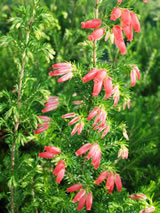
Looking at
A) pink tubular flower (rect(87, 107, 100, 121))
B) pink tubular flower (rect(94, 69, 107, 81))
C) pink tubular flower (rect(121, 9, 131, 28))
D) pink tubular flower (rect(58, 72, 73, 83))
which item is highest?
pink tubular flower (rect(121, 9, 131, 28))

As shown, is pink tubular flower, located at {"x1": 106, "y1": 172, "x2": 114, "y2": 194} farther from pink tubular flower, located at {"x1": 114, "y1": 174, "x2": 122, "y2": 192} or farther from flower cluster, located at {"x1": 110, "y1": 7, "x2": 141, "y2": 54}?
flower cluster, located at {"x1": 110, "y1": 7, "x2": 141, "y2": 54}

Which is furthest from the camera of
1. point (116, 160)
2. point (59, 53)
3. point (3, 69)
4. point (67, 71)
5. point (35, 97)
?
point (3, 69)

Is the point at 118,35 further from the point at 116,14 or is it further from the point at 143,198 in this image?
the point at 143,198

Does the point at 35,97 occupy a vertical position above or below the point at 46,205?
above

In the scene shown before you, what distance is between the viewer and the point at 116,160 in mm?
1739

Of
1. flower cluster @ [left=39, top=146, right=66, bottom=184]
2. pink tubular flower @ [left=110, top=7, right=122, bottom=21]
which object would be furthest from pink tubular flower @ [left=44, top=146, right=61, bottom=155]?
pink tubular flower @ [left=110, top=7, right=122, bottom=21]

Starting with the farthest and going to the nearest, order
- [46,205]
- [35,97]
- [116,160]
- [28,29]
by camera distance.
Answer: [116,160] → [46,205] → [35,97] → [28,29]

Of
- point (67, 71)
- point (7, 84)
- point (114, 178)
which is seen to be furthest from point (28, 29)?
point (7, 84)

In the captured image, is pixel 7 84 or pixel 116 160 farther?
pixel 7 84

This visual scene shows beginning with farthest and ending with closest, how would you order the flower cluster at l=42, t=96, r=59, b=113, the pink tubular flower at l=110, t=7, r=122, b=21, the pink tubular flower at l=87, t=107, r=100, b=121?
the flower cluster at l=42, t=96, r=59, b=113 < the pink tubular flower at l=87, t=107, r=100, b=121 < the pink tubular flower at l=110, t=7, r=122, b=21

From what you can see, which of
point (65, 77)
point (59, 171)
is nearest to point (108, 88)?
→ point (65, 77)

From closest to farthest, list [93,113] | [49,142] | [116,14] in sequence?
[116,14] → [93,113] → [49,142]

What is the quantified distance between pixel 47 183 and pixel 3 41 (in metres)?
0.85

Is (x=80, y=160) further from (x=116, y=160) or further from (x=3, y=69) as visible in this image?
(x=3, y=69)
